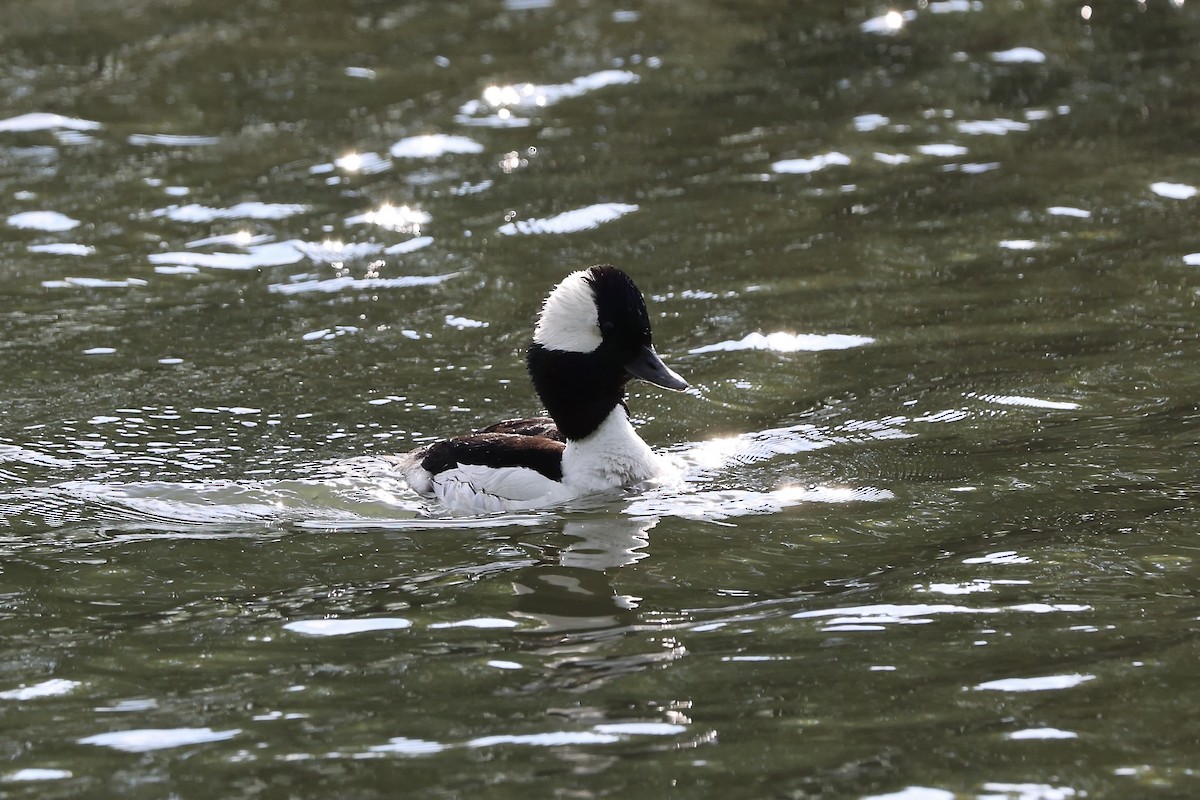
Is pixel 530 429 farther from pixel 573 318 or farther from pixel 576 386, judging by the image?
pixel 573 318

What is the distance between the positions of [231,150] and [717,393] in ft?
23.3

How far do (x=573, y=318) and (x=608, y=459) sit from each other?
78 centimetres

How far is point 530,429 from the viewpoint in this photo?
958 cm

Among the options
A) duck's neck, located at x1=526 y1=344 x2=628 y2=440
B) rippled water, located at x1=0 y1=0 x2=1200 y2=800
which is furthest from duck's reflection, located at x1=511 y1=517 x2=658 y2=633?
duck's neck, located at x1=526 y1=344 x2=628 y2=440

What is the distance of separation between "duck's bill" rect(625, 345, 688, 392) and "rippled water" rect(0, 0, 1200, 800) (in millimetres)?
599

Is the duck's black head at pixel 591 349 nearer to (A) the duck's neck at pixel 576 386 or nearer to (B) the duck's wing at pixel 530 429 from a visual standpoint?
(A) the duck's neck at pixel 576 386

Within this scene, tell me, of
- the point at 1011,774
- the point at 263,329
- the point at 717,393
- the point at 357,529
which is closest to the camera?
the point at 1011,774

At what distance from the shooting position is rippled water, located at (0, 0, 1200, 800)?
5926 mm

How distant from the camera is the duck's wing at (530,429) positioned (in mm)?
9453

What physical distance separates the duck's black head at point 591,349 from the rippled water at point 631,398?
648 millimetres

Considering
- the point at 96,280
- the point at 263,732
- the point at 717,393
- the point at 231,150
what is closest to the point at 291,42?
the point at 231,150

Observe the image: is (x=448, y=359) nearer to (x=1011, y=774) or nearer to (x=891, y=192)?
(x=891, y=192)

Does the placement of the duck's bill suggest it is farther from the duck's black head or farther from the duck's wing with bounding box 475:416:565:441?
the duck's wing with bounding box 475:416:565:441

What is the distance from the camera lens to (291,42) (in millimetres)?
18922
